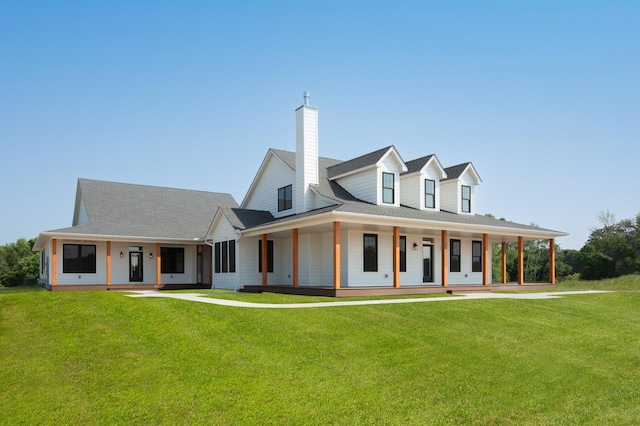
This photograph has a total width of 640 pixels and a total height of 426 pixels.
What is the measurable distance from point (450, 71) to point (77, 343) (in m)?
15.0

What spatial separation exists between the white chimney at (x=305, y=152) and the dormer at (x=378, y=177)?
173 centimetres

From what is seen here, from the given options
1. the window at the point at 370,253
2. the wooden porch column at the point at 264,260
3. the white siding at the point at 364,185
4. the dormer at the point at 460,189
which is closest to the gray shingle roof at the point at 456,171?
the dormer at the point at 460,189

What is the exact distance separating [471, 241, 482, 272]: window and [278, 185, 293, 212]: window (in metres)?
9.66

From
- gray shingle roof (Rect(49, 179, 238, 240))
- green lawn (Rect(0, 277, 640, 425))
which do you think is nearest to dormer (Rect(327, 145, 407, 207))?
green lawn (Rect(0, 277, 640, 425))

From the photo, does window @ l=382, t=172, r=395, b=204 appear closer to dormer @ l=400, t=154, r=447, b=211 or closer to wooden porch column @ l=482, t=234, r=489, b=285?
dormer @ l=400, t=154, r=447, b=211

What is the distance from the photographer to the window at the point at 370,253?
22.0 m

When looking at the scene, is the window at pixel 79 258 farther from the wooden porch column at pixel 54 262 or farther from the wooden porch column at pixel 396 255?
the wooden porch column at pixel 396 255

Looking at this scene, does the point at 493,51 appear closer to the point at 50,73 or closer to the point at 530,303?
the point at 530,303

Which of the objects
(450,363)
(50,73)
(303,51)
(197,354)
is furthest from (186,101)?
(450,363)

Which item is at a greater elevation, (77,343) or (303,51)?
(303,51)

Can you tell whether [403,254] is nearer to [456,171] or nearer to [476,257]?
[476,257]

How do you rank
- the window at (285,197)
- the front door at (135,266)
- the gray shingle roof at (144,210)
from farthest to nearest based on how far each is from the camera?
the front door at (135,266) → the gray shingle roof at (144,210) → the window at (285,197)

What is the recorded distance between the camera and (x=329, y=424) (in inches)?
301

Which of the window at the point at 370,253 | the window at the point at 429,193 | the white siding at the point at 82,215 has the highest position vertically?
the window at the point at 429,193
